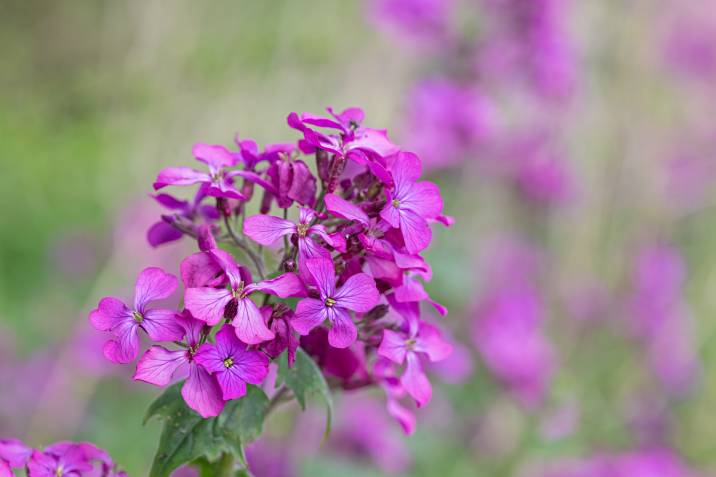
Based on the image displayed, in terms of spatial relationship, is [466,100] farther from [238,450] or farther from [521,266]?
[238,450]


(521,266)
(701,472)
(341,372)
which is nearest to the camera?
(341,372)

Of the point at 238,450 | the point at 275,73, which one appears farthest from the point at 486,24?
the point at 238,450

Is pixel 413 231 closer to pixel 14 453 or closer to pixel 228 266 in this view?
pixel 228 266

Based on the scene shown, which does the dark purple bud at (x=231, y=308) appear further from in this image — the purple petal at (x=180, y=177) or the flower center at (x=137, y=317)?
the purple petal at (x=180, y=177)

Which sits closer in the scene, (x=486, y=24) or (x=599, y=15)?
(x=486, y=24)

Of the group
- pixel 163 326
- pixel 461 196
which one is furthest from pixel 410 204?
pixel 461 196
